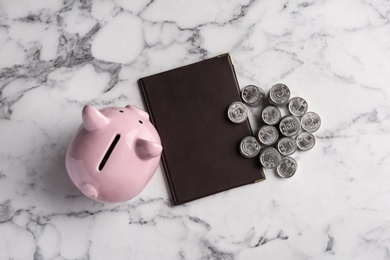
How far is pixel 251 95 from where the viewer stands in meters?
0.99

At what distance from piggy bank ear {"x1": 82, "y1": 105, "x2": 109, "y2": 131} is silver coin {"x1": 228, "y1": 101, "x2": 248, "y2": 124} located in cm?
25

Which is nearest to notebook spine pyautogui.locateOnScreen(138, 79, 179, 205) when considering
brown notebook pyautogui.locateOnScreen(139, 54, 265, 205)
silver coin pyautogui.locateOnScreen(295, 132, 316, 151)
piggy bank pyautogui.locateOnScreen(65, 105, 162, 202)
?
brown notebook pyautogui.locateOnScreen(139, 54, 265, 205)

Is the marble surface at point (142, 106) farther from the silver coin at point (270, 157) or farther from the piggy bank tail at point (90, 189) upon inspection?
the piggy bank tail at point (90, 189)

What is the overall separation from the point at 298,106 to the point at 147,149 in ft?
1.06

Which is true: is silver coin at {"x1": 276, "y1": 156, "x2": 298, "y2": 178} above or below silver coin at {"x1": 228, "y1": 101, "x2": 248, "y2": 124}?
below

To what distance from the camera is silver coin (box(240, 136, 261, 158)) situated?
975mm

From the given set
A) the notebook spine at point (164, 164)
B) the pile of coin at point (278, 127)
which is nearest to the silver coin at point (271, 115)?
the pile of coin at point (278, 127)

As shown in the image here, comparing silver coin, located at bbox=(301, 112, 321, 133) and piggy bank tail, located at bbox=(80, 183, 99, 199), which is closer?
piggy bank tail, located at bbox=(80, 183, 99, 199)

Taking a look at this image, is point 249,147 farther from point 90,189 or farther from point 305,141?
point 90,189

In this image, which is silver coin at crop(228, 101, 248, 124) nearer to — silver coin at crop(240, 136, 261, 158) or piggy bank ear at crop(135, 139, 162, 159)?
silver coin at crop(240, 136, 261, 158)

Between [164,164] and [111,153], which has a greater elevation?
[111,153]

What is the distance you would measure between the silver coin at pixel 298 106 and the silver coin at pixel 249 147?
0.09 m

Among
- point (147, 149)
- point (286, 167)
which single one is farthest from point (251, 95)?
point (147, 149)

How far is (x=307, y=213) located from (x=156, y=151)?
1.11 ft
